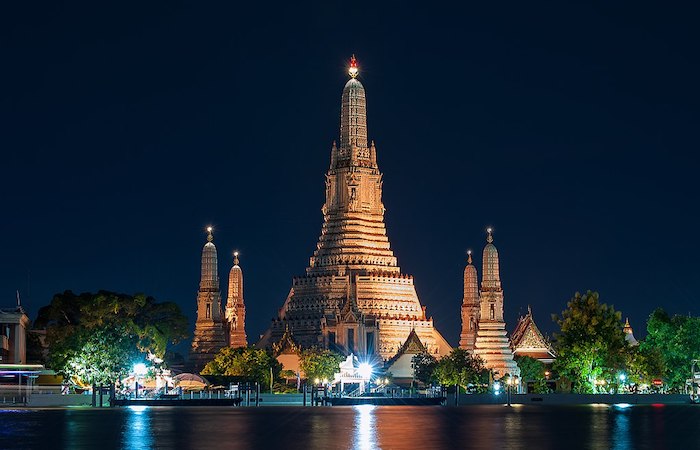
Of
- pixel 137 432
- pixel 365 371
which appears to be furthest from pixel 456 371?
pixel 137 432

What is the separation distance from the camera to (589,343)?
121m

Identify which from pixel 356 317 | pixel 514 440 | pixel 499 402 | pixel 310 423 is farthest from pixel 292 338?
pixel 514 440

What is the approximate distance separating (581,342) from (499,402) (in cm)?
831

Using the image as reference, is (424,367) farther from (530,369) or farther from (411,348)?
(530,369)

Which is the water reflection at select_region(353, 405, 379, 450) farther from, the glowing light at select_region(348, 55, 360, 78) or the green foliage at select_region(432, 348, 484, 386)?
the glowing light at select_region(348, 55, 360, 78)

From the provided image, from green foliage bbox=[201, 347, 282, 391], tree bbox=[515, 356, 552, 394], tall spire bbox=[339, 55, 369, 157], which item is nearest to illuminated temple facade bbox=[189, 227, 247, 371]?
green foliage bbox=[201, 347, 282, 391]

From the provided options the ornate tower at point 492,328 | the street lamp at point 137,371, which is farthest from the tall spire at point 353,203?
the street lamp at point 137,371

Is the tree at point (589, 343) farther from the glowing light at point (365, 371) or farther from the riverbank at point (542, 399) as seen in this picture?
the glowing light at point (365, 371)

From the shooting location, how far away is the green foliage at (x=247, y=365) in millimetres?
129750

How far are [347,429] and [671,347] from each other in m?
61.0

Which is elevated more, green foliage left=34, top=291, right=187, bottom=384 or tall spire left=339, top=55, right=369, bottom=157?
tall spire left=339, top=55, right=369, bottom=157

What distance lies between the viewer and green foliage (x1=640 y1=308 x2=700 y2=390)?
13000cm

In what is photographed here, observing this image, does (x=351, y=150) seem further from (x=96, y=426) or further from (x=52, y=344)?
(x=96, y=426)

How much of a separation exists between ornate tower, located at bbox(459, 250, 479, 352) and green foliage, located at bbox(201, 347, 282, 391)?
26.8m
